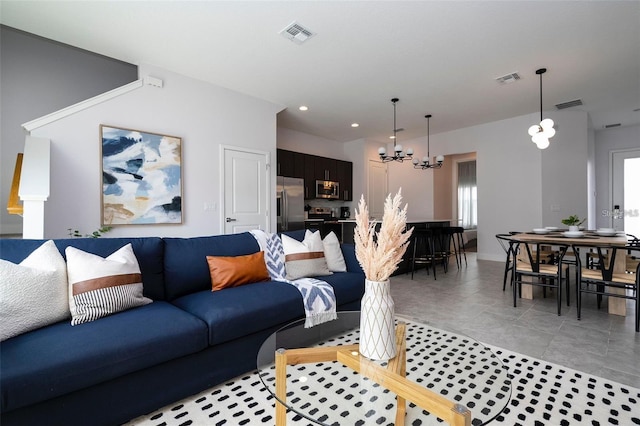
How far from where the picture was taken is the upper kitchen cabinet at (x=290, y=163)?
6148 millimetres

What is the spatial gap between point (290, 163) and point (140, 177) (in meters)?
3.05

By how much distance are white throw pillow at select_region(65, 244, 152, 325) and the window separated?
906cm

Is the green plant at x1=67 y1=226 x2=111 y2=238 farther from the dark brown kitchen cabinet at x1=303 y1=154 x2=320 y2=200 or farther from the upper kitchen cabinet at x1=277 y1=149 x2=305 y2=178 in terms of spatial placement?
the dark brown kitchen cabinet at x1=303 y1=154 x2=320 y2=200

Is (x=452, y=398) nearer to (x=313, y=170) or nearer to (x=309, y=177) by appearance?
(x=309, y=177)

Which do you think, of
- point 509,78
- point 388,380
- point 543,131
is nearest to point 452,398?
point 388,380

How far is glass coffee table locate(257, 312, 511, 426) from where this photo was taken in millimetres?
1051

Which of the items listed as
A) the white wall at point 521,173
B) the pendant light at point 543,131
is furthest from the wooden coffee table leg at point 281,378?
the white wall at point 521,173

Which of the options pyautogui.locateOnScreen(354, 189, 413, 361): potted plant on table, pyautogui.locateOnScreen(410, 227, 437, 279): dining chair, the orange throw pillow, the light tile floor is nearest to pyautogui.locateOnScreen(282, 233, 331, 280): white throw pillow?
the orange throw pillow

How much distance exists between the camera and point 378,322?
1.29 meters

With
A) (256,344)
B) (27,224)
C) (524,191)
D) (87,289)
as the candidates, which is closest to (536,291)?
(524,191)

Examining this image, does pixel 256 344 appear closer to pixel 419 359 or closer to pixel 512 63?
pixel 419 359

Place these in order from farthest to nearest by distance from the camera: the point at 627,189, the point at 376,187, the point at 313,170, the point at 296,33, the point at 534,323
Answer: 1. the point at 376,187
2. the point at 313,170
3. the point at 627,189
4. the point at 296,33
5. the point at 534,323

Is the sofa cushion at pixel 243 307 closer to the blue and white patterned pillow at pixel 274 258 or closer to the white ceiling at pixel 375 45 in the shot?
the blue and white patterned pillow at pixel 274 258

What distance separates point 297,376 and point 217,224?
3616mm
